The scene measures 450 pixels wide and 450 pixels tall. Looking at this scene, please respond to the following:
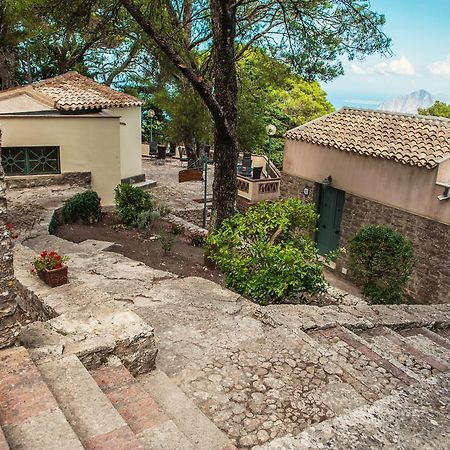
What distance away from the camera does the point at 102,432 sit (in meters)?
2.61

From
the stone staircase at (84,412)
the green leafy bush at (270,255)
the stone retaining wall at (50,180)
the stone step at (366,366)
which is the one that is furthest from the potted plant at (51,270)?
the stone retaining wall at (50,180)

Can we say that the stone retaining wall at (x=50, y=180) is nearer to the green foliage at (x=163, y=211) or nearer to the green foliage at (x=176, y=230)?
the green foliage at (x=163, y=211)

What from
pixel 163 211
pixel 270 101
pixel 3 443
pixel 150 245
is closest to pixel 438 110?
pixel 270 101

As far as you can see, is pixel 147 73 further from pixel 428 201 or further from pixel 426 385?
pixel 426 385

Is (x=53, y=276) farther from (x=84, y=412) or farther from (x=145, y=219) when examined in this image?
(x=145, y=219)

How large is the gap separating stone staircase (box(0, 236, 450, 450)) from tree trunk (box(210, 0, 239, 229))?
10.1ft

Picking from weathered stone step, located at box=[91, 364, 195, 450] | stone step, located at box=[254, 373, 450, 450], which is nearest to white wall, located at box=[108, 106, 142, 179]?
weathered stone step, located at box=[91, 364, 195, 450]

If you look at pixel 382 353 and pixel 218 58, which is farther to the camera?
pixel 218 58

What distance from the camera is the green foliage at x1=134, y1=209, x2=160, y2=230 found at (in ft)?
40.8

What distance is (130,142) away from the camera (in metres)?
18.0

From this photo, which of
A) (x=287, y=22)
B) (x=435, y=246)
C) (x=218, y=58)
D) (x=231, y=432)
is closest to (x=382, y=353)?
(x=231, y=432)

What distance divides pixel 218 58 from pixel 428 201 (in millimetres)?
6359

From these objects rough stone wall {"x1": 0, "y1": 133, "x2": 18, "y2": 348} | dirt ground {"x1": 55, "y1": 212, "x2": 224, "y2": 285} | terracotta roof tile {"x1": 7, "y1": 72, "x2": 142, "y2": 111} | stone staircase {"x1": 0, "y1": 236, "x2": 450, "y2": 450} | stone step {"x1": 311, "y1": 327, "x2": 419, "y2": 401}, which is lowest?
dirt ground {"x1": 55, "y1": 212, "x2": 224, "y2": 285}

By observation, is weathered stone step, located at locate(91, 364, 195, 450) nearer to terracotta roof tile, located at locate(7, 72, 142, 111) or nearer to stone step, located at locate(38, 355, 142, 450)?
stone step, located at locate(38, 355, 142, 450)
